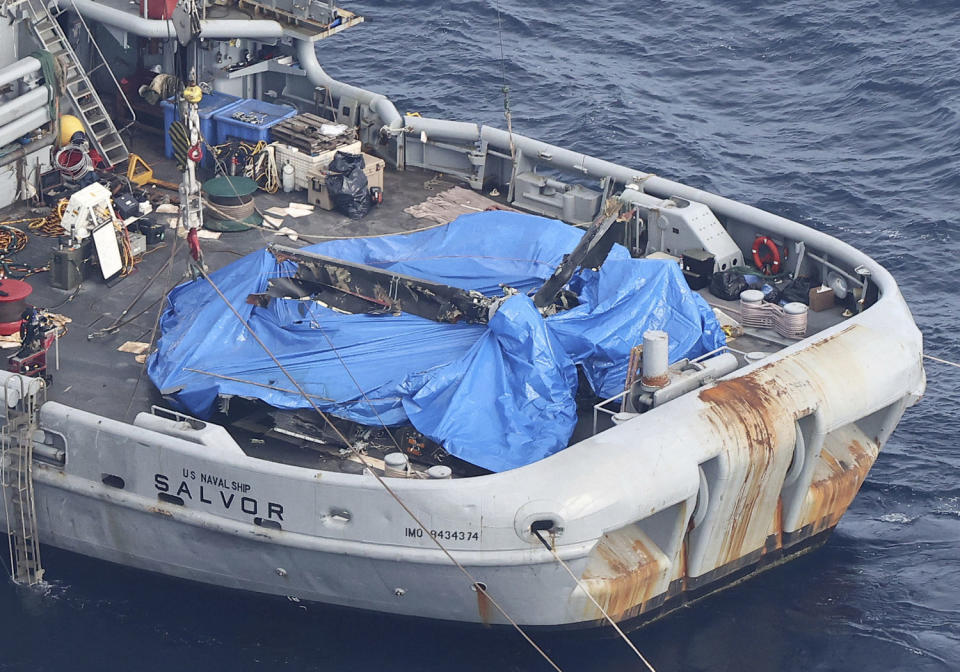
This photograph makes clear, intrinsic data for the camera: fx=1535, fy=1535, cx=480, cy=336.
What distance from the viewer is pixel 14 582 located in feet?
64.2

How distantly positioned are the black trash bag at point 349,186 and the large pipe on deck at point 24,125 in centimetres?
443

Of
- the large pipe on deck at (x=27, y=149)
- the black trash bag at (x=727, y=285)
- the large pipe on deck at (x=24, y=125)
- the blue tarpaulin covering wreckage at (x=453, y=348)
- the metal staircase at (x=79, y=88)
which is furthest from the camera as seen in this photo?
the metal staircase at (x=79, y=88)

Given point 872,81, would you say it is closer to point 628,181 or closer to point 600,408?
point 628,181

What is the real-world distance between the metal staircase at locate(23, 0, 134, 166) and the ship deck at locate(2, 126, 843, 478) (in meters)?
0.92

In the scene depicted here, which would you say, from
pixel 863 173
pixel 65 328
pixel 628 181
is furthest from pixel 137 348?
pixel 863 173

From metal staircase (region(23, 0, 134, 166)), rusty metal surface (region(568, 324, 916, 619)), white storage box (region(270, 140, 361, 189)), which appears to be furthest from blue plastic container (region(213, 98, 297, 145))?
rusty metal surface (region(568, 324, 916, 619))

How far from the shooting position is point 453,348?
19.0m

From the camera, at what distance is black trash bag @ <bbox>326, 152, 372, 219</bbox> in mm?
23531

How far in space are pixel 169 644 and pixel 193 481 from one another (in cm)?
217

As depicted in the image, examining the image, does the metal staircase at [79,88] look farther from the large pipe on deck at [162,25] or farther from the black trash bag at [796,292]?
the black trash bag at [796,292]

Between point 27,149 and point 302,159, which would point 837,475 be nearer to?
point 302,159

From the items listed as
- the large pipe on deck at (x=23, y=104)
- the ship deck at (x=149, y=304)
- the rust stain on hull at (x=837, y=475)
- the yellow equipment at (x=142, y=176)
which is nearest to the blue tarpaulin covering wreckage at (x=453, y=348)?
the ship deck at (x=149, y=304)

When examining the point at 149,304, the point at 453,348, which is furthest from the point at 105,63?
the point at 453,348

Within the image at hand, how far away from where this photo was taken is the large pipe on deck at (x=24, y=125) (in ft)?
74.6
